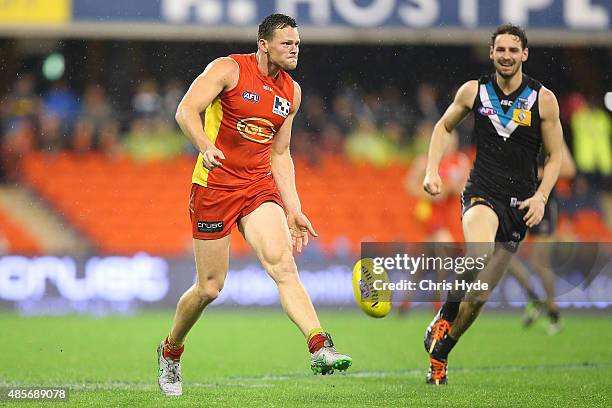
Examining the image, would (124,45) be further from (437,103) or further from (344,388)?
(344,388)

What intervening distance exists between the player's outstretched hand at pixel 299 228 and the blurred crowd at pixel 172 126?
9.56 metres

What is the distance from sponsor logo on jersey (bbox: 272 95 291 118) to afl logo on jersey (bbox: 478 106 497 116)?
1557 mm

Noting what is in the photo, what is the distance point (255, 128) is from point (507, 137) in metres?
1.97

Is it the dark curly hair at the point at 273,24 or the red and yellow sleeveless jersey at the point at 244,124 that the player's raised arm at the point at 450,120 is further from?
the dark curly hair at the point at 273,24

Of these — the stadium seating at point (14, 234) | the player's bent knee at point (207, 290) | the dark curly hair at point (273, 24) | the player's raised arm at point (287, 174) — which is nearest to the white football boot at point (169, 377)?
the player's bent knee at point (207, 290)

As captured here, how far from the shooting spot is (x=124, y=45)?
58.0 ft

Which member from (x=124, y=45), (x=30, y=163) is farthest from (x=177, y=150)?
(x=30, y=163)

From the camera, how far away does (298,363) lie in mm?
9445

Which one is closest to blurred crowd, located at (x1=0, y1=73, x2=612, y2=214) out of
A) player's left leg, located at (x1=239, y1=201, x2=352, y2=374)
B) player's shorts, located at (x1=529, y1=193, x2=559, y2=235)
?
player's shorts, located at (x1=529, y1=193, x2=559, y2=235)

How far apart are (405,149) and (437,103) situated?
258cm

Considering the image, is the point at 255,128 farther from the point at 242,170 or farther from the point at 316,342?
the point at 316,342

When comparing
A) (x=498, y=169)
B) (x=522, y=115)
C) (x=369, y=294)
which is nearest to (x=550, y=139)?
(x=522, y=115)

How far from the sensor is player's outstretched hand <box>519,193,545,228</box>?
25.0 feet

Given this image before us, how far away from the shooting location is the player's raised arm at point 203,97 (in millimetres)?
6570
